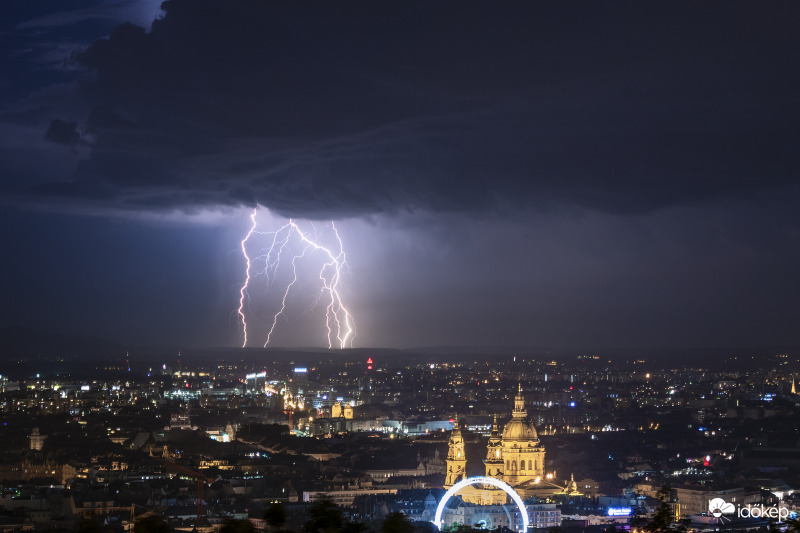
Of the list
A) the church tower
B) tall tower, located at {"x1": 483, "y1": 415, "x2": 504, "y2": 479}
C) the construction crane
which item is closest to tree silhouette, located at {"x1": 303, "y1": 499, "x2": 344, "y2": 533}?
the construction crane

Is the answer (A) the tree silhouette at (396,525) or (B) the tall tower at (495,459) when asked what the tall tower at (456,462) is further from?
(A) the tree silhouette at (396,525)

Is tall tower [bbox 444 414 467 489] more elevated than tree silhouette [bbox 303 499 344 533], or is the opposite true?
tall tower [bbox 444 414 467 489]

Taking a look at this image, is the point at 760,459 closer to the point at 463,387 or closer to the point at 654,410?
the point at 654,410

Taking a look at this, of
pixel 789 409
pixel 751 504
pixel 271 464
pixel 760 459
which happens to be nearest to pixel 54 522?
pixel 751 504

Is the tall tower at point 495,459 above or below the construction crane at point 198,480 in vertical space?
above

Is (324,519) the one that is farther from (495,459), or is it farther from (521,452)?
(521,452)

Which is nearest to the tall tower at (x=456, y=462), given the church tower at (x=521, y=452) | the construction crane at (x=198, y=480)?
the church tower at (x=521, y=452)

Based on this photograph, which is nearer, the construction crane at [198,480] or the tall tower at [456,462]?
the construction crane at [198,480]

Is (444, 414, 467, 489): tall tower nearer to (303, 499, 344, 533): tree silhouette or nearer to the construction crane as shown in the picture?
the construction crane
